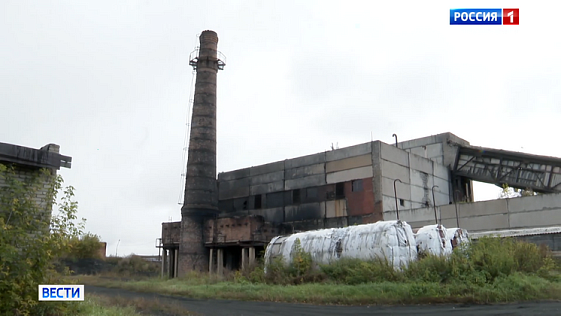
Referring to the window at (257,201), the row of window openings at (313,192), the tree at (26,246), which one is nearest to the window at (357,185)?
the row of window openings at (313,192)

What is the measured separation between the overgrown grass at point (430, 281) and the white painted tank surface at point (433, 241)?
9.39 feet

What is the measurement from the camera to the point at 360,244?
21.5 meters

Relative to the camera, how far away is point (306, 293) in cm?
1709

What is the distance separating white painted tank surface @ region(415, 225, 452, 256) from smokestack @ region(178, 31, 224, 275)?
717 inches

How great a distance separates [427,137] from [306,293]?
28.3m

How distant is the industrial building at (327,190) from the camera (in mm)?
32500

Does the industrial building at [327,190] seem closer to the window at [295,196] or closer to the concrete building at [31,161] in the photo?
the window at [295,196]

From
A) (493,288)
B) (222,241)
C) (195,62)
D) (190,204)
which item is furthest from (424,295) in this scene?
(195,62)

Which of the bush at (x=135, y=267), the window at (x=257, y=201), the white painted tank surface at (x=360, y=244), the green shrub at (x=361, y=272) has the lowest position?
the bush at (x=135, y=267)

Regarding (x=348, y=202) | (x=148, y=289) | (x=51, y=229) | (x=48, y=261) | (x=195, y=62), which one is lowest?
(x=148, y=289)

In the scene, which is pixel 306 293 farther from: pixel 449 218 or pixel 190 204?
pixel 190 204

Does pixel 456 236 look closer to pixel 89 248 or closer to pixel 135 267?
pixel 135 267

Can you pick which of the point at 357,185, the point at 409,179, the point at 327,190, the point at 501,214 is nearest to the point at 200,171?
the point at 327,190

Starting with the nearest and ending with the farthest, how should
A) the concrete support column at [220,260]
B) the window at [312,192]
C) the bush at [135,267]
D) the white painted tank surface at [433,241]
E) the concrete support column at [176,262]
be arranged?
the white painted tank surface at [433,241] → the concrete support column at [220,260] → the window at [312,192] → the concrete support column at [176,262] → the bush at [135,267]
